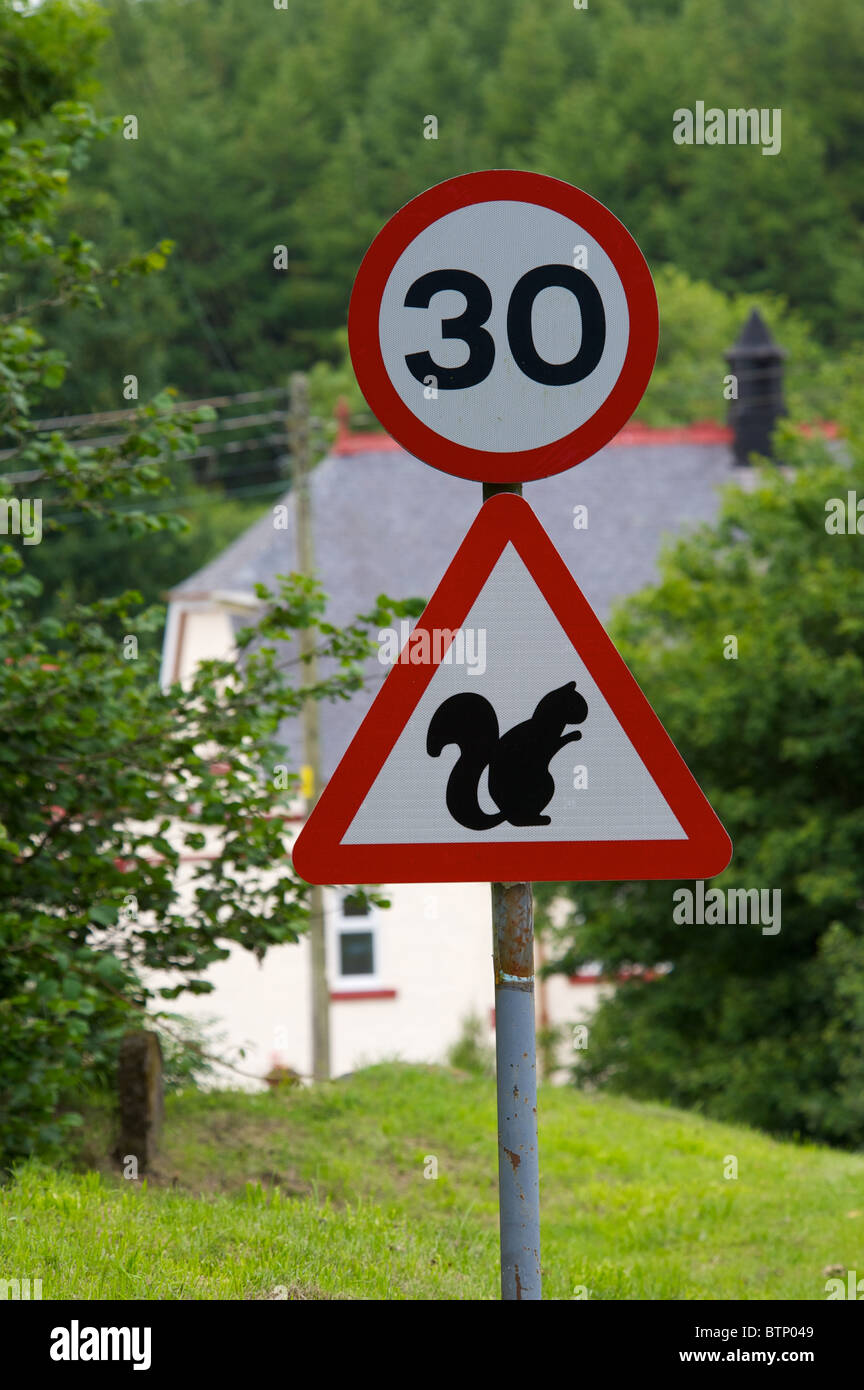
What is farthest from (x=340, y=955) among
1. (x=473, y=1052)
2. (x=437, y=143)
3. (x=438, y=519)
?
(x=437, y=143)

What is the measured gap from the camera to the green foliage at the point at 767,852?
46.9 feet

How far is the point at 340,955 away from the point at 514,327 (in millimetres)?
21613

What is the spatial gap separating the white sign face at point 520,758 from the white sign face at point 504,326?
359 millimetres

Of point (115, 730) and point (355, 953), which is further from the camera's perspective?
point (355, 953)

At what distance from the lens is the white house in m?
22.9

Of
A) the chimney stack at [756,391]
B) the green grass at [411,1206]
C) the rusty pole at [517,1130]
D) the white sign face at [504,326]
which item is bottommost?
the green grass at [411,1206]

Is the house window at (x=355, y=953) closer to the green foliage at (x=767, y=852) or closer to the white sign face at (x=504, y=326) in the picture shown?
the green foliage at (x=767, y=852)

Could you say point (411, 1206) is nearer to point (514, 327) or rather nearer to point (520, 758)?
point (520, 758)

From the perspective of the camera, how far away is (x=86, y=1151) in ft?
18.5

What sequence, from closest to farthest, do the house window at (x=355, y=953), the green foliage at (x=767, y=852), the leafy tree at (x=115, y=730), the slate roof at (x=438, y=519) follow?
the leafy tree at (x=115, y=730)
the green foliage at (x=767, y=852)
the house window at (x=355, y=953)
the slate roof at (x=438, y=519)

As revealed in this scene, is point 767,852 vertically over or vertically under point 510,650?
over

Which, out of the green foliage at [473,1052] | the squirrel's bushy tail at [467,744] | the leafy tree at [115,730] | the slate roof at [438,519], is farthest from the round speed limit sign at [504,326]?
the slate roof at [438,519]

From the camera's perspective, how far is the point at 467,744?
2.83 meters

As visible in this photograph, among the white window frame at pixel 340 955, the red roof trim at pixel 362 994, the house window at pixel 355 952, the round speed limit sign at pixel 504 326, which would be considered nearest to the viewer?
the round speed limit sign at pixel 504 326
